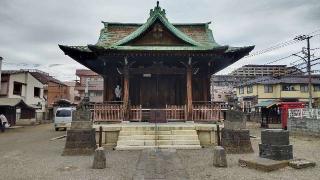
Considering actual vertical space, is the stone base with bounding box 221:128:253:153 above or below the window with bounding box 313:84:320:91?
below

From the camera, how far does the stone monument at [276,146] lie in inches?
400

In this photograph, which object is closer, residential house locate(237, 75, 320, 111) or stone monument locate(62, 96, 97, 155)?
stone monument locate(62, 96, 97, 155)

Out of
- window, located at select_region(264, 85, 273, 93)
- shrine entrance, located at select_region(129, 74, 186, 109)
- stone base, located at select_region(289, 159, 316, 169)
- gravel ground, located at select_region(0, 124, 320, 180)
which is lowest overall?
gravel ground, located at select_region(0, 124, 320, 180)

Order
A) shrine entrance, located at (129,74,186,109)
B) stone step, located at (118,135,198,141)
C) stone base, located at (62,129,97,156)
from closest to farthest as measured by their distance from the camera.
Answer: stone base, located at (62,129,97,156)
stone step, located at (118,135,198,141)
shrine entrance, located at (129,74,186,109)

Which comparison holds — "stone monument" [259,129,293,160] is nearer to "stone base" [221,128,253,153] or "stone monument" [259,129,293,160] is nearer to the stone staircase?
"stone base" [221,128,253,153]

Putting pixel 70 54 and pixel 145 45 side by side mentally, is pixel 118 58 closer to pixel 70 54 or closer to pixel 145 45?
pixel 145 45

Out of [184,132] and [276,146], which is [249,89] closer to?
[184,132]

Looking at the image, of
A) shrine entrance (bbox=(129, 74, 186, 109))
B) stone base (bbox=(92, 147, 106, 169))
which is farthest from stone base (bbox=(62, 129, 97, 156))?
shrine entrance (bbox=(129, 74, 186, 109))

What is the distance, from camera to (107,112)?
16.8m

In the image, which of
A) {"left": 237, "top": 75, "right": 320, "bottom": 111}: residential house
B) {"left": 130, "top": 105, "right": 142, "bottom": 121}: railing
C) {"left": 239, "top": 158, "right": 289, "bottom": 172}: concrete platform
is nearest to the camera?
{"left": 239, "top": 158, "right": 289, "bottom": 172}: concrete platform

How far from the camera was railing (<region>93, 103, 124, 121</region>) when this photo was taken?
654 inches

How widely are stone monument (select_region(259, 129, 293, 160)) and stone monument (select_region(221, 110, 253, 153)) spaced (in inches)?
79.0

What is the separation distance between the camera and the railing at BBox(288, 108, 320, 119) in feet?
76.5

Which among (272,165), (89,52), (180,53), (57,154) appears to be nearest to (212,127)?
(180,53)
